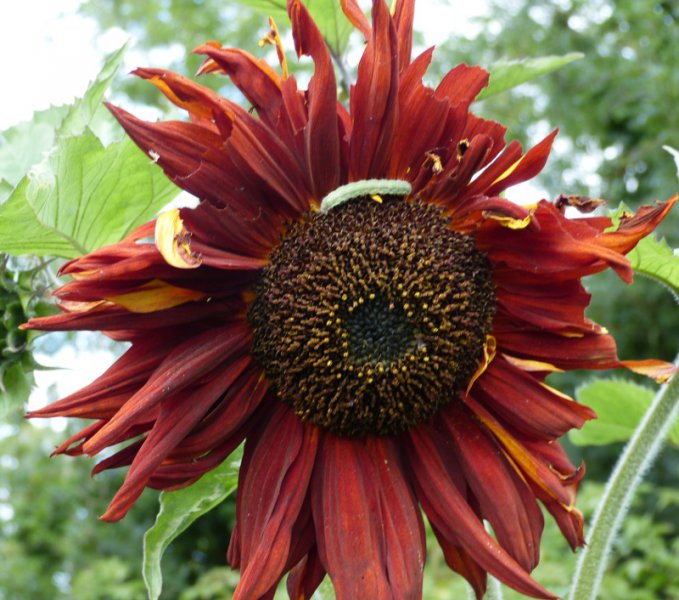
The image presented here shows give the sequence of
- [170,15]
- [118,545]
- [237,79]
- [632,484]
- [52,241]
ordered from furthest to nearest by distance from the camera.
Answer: [170,15] → [118,545] → [632,484] → [52,241] → [237,79]

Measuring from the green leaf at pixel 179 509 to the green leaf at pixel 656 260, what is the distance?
1.46ft

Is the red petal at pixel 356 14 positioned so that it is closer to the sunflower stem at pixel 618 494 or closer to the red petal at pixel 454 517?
the red petal at pixel 454 517

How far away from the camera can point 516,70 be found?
39.9 inches

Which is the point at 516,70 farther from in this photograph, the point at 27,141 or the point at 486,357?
the point at 27,141

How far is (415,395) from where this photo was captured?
769mm

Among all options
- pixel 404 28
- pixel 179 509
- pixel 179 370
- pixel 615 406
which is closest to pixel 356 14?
pixel 404 28

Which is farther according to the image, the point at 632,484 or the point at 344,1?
the point at 632,484

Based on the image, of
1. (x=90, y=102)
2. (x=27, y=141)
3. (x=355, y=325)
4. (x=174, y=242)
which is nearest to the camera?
(x=174, y=242)

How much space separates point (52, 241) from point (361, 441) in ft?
1.15

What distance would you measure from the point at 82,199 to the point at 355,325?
289 mm

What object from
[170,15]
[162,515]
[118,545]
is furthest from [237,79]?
[170,15]

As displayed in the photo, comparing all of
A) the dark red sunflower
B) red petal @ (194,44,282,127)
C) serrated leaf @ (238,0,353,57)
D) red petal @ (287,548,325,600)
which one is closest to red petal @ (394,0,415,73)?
the dark red sunflower

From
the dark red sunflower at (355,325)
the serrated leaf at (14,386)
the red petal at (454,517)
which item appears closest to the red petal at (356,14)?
the dark red sunflower at (355,325)

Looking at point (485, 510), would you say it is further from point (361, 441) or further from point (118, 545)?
point (118, 545)
